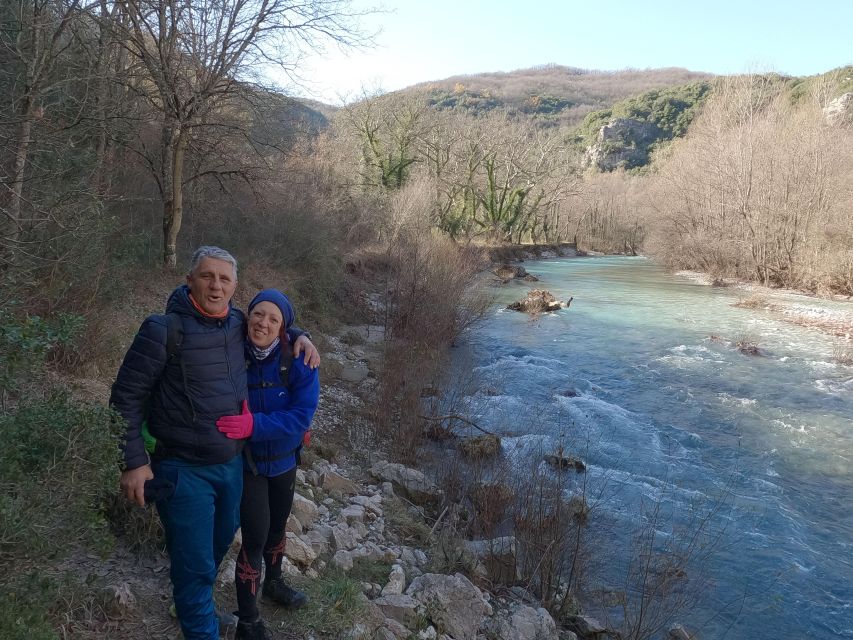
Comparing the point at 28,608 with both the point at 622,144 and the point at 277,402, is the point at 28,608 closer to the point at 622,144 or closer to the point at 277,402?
the point at 277,402

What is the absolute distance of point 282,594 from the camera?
3.29 m

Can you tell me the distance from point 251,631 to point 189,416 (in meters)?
1.27

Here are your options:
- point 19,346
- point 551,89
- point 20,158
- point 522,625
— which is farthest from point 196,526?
point 551,89

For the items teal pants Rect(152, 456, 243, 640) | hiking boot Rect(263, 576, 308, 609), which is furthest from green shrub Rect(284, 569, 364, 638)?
teal pants Rect(152, 456, 243, 640)

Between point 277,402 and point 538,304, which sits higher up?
point 277,402

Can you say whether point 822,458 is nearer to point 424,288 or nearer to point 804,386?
point 804,386

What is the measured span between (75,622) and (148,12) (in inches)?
393

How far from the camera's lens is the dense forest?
3.26 meters

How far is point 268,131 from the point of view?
508 inches

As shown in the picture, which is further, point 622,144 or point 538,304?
point 622,144

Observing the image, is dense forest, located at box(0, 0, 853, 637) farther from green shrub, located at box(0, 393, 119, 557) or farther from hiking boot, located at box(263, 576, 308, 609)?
hiking boot, located at box(263, 576, 308, 609)

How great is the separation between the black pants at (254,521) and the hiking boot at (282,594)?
0.39 meters

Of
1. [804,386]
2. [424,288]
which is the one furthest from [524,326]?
[804,386]

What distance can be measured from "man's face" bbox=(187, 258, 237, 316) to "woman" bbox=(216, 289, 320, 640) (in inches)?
8.7
